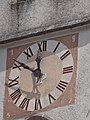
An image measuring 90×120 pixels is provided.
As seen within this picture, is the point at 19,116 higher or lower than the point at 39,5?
lower

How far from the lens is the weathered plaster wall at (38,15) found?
533 inches

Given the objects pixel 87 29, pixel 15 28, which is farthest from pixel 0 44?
pixel 87 29

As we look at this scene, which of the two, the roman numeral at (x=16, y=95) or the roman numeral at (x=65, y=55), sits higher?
the roman numeral at (x=65, y=55)

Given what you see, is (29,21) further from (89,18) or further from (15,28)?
(89,18)

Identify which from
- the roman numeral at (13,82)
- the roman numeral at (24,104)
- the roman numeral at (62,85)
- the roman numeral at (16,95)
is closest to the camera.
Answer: the roman numeral at (62,85)

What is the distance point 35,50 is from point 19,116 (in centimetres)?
89

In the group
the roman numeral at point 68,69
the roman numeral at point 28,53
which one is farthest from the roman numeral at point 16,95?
the roman numeral at point 68,69

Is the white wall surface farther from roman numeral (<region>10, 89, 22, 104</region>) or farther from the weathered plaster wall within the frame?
roman numeral (<region>10, 89, 22, 104</region>)

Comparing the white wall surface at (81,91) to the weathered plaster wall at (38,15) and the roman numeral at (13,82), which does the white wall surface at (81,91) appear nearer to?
the weathered plaster wall at (38,15)

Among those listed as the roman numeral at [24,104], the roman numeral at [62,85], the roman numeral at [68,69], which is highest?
the roman numeral at [68,69]

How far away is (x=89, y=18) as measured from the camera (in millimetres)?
13250

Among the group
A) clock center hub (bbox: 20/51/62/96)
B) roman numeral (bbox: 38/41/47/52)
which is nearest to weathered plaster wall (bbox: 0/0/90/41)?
roman numeral (bbox: 38/41/47/52)

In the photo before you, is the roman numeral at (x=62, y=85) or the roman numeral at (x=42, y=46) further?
the roman numeral at (x=42, y=46)

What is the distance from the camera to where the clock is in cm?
1326
